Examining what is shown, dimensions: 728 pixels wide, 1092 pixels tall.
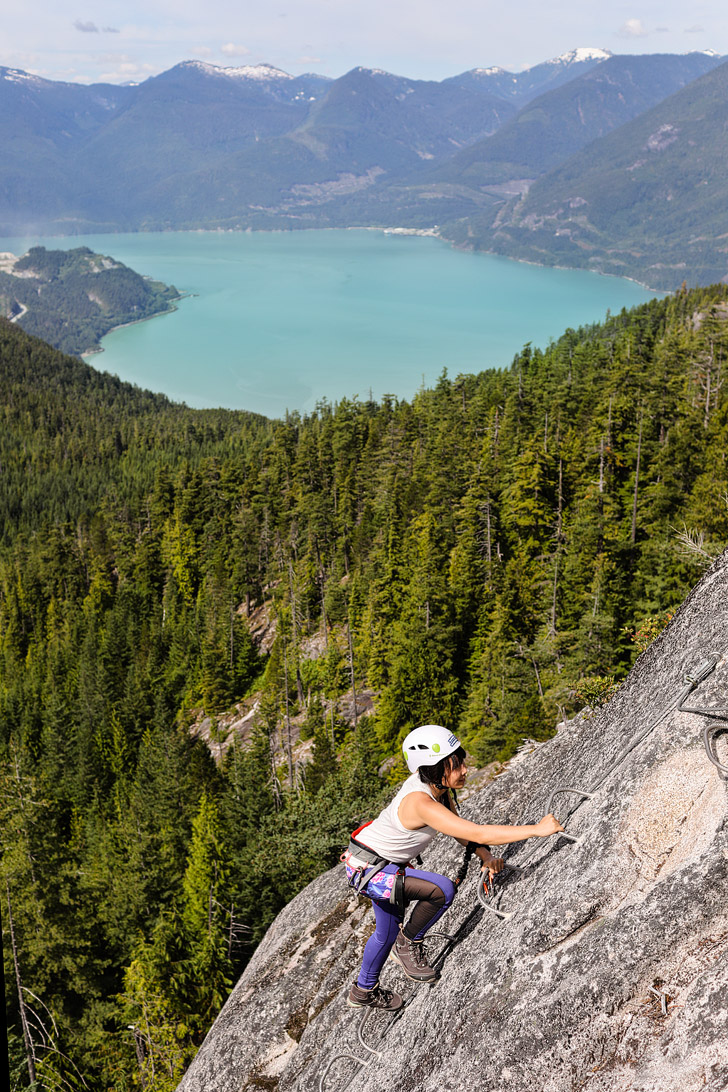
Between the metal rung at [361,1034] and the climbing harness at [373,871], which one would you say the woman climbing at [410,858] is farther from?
the metal rung at [361,1034]

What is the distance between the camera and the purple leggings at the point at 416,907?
23.5 ft

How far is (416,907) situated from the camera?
723 centimetres

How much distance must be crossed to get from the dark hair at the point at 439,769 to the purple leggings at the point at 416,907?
3.81ft

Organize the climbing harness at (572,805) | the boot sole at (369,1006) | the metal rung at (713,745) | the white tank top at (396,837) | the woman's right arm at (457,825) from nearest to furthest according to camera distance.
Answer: the metal rung at (713,745) < the climbing harness at (572,805) < the woman's right arm at (457,825) < the white tank top at (396,837) < the boot sole at (369,1006)

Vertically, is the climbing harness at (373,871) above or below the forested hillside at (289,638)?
above

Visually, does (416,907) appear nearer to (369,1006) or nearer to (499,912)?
(499,912)

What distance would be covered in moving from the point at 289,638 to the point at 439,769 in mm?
69899

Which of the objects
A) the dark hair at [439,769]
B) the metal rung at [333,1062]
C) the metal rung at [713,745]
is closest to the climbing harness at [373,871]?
the dark hair at [439,769]

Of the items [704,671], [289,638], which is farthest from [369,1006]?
[289,638]

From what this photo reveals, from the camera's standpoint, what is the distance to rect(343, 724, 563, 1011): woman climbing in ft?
21.2

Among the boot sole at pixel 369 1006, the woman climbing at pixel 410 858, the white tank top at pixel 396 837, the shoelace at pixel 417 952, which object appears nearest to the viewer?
the woman climbing at pixel 410 858

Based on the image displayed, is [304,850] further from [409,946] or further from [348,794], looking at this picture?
[409,946]

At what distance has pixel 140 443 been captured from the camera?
185 m

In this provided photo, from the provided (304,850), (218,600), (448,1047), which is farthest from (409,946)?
(218,600)
